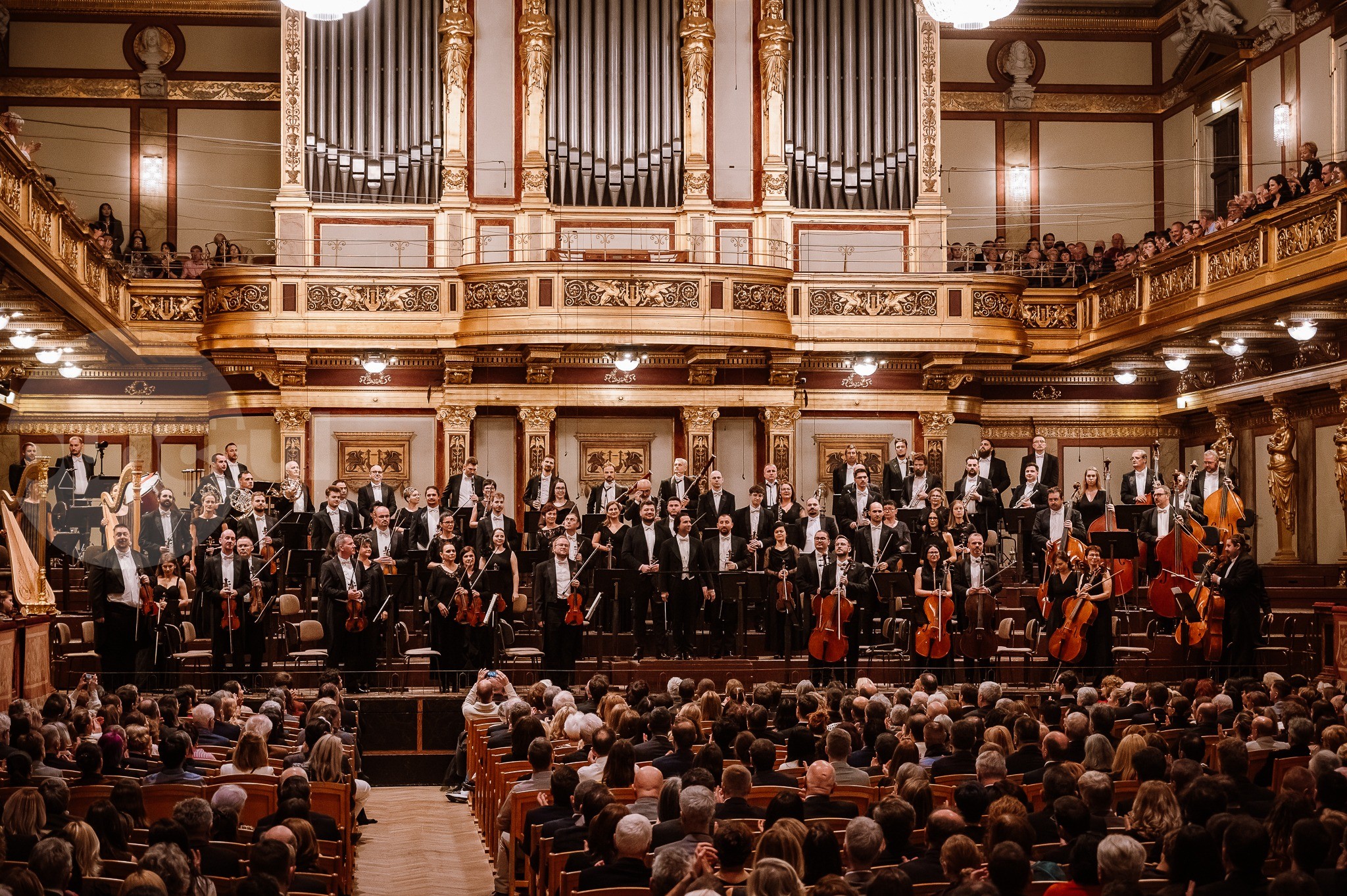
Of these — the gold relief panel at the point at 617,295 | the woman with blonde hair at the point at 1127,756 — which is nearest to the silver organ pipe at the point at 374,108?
the gold relief panel at the point at 617,295

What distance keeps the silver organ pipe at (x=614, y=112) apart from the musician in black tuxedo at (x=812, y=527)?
4.44m

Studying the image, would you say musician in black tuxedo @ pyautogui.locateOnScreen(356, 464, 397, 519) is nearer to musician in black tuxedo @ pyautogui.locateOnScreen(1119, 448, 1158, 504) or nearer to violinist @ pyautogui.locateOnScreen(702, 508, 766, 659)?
violinist @ pyautogui.locateOnScreen(702, 508, 766, 659)

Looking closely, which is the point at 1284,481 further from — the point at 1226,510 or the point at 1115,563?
the point at 1115,563

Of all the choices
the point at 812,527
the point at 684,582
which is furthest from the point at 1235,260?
the point at 684,582

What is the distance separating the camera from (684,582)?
10.0 metres

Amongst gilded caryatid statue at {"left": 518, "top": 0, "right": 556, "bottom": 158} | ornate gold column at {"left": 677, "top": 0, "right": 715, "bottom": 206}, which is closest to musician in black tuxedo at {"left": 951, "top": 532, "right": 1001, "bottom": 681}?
ornate gold column at {"left": 677, "top": 0, "right": 715, "bottom": 206}

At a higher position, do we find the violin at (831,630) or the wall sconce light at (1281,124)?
the wall sconce light at (1281,124)

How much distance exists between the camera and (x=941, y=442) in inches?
559

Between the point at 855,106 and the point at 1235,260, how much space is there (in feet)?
13.5

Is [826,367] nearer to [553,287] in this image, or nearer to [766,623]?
[553,287]

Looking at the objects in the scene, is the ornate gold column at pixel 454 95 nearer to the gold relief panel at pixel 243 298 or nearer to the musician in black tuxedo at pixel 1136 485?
the gold relief panel at pixel 243 298

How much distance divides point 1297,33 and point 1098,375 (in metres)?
3.68

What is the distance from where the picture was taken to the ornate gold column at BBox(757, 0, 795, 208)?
13969mm

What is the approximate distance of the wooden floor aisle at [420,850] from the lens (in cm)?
643
